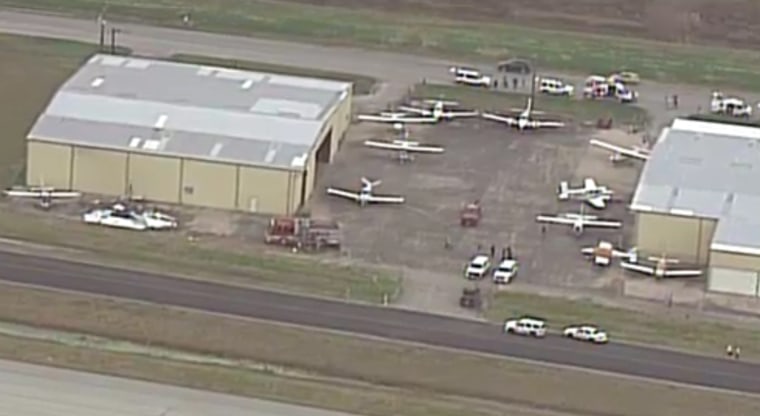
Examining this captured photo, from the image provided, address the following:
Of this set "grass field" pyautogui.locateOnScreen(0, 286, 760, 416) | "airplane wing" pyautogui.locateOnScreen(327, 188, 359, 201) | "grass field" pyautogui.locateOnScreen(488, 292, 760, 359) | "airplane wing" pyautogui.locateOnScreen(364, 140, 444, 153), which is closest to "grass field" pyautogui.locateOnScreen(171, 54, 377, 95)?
"airplane wing" pyautogui.locateOnScreen(364, 140, 444, 153)

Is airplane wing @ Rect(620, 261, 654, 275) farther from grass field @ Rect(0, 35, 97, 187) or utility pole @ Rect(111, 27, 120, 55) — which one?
utility pole @ Rect(111, 27, 120, 55)

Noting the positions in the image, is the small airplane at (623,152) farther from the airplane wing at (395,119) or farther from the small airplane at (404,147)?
the airplane wing at (395,119)

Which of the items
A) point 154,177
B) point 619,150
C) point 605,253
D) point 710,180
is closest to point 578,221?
point 605,253

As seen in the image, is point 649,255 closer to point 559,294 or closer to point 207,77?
point 559,294

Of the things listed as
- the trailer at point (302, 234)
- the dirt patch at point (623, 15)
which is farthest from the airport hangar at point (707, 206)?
the dirt patch at point (623, 15)

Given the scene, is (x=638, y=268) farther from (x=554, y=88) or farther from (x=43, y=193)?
(x=554, y=88)

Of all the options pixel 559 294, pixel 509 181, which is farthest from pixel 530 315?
pixel 509 181
